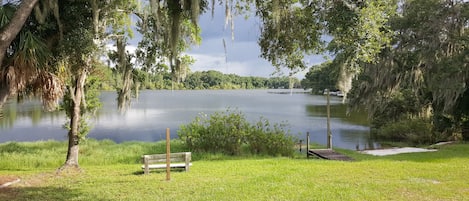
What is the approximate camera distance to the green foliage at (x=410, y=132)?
21.0 meters

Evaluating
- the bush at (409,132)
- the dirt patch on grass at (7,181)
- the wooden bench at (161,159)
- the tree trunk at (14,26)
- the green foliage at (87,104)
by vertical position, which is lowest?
the bush at (409,132)

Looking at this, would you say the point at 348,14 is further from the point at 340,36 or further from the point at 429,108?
the point at 429,108

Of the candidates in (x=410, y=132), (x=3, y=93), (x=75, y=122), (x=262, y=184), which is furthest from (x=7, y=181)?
(x=410, y=132)

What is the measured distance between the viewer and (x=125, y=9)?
30.0 feet

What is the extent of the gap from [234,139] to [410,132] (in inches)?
516

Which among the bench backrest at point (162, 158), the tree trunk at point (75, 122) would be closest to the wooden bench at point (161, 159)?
the bench backrest at point (162, 158)

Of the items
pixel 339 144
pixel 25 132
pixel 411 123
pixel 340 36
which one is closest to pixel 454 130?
pixel 411 123

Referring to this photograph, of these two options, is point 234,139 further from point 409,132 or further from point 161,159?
point 409,132

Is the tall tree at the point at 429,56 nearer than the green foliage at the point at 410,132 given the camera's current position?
Yes

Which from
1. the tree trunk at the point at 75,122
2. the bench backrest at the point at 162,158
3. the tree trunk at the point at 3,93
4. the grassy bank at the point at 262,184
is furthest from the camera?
the tree trunk at the point at 75,122

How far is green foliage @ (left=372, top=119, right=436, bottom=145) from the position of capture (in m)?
21.0

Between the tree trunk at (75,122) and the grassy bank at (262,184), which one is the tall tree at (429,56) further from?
the tree trunk at (75,122)

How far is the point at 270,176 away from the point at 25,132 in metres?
A: 22.4

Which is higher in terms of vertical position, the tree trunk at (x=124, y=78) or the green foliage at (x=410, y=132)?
the tree trunk at (x=124, y=78)
